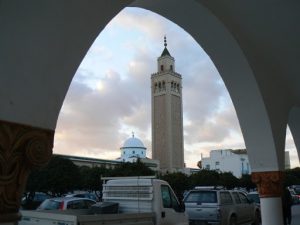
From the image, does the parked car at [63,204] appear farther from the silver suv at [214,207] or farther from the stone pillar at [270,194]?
the stone pillar at [270,194]

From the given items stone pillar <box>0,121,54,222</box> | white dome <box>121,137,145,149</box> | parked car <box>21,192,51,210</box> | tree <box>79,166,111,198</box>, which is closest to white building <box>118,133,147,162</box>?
white dome <box>121,137,145,149</box>

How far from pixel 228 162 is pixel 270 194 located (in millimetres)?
89693

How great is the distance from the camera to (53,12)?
2.74 m

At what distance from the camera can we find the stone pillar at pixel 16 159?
2340mm

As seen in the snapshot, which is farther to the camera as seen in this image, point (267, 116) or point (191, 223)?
point (191, 223)

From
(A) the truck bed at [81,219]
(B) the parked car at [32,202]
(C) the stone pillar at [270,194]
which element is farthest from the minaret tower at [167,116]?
(C) the stone pillar at [270,194]

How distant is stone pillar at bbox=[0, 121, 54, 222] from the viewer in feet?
7.68

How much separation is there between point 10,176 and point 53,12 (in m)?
1.12

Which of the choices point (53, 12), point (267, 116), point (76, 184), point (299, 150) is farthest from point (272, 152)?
point (76, 184)

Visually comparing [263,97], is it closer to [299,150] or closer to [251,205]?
[299,150]

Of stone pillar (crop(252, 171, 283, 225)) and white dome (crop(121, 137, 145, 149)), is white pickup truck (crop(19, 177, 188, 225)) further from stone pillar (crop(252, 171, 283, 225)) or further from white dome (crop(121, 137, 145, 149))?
white dome (crop(121, 137, 145, 149))

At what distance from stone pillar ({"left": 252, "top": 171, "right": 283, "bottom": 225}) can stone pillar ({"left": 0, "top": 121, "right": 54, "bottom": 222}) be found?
4.27 m

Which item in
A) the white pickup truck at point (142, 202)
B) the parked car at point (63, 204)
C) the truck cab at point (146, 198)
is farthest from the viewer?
the parked car at point (63, 204)

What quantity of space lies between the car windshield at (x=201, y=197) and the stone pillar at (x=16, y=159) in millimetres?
10311
